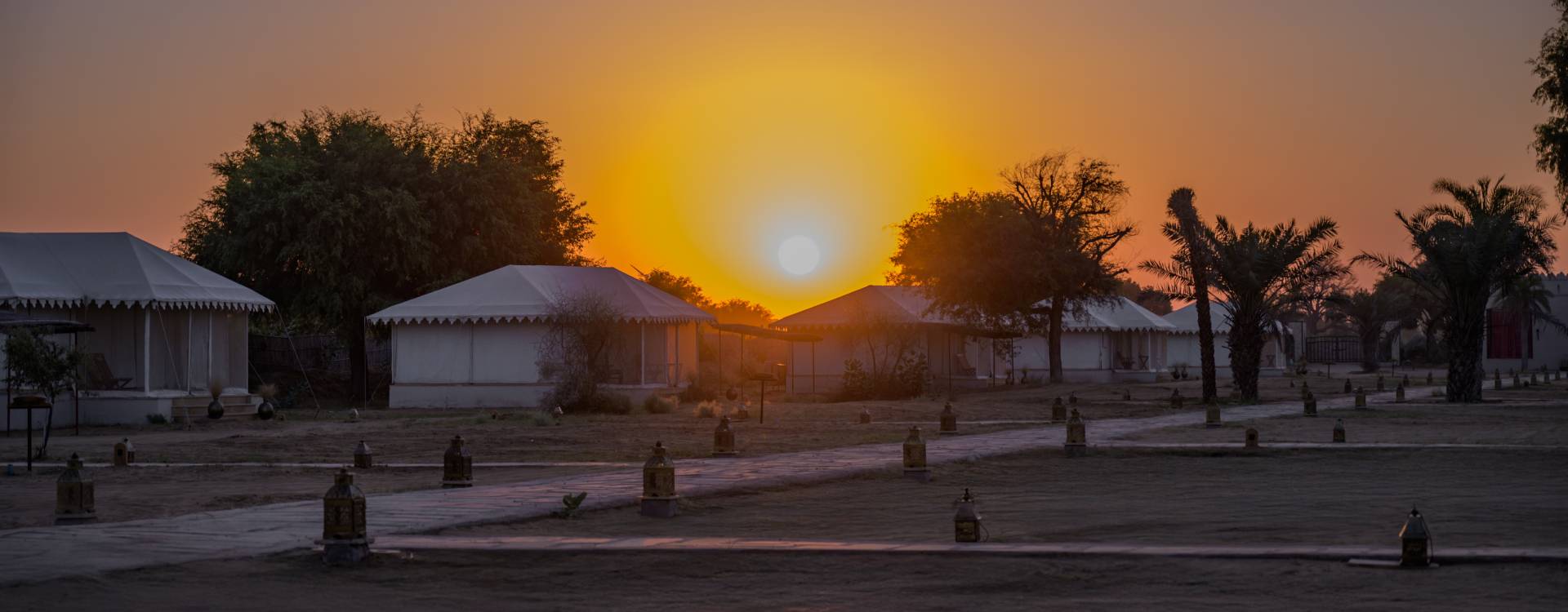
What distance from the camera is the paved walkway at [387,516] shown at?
1118 centimetres

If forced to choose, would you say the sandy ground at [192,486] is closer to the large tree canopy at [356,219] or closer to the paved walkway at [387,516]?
the paved walkway at [387,516]

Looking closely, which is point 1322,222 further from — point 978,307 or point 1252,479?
point 1252,479

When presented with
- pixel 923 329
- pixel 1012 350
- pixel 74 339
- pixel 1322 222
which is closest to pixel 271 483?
pixel 74 339

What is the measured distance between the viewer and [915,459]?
717 inches

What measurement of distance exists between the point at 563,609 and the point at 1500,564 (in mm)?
6538

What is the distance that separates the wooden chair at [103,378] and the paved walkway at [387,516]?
20.0 meters

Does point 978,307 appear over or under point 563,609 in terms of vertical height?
over

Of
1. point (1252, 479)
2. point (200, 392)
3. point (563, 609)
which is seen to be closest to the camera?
point (563, 609)

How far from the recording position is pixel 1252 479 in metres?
18.0

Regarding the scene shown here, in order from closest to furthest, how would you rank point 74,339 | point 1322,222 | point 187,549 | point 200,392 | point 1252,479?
1. point 187,549
2. point 1252,479
3. point 74,339
4. point 200,392
5. point 1322,222

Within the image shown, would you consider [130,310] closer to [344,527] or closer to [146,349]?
[146,349]

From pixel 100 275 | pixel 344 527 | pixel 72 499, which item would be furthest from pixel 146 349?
pixel 344 527

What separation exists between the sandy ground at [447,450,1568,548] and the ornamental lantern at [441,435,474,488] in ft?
9.68

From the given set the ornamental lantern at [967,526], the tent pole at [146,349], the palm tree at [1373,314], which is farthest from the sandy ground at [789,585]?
the palm tree at [1373,314]
